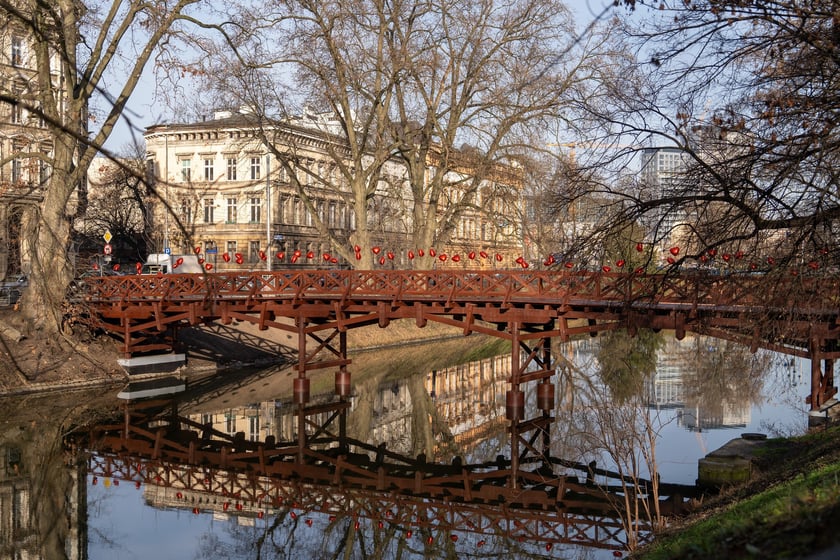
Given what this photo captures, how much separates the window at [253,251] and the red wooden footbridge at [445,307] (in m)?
27.5

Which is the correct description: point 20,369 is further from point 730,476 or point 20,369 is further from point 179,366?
point 730,476

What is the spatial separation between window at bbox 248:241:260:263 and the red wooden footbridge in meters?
27.5

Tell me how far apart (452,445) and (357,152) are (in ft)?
54.4

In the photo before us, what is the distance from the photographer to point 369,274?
27.6 m

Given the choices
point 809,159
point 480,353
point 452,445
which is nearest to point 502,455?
point 452,445

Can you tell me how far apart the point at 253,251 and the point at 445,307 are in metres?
37.7

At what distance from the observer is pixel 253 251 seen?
62.2m

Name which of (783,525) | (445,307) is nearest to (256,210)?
(445,307)

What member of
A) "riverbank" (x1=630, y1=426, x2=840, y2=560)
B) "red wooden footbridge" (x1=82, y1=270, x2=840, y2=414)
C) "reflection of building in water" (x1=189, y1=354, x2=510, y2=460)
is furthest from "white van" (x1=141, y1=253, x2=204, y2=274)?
"riverbank" (x1=630, y1=426, x2=840, y2=560)

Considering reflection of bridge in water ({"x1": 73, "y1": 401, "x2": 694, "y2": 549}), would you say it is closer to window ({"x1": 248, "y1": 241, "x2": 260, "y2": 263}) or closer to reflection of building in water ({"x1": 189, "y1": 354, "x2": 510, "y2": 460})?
reflection of building in water ({"x1": 189, "y1": 354, "x2": 510, "y2": 460})

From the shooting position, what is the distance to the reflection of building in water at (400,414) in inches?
929

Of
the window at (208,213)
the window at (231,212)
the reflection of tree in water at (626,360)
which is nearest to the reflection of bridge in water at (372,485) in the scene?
the reflection of tree in water at (626,360)

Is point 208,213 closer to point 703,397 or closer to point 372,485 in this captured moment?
point 703,397

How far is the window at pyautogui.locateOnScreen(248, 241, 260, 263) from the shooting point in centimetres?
6185
